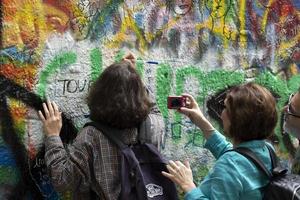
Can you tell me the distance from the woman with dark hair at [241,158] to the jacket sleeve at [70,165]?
0.43 metres

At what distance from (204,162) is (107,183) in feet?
4.26

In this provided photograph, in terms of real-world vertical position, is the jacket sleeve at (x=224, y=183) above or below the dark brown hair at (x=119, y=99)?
below

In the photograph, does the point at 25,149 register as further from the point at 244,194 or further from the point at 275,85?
the point at 275,85

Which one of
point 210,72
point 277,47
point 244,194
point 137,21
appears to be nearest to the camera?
point 244,194

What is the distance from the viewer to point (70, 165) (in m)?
2.83

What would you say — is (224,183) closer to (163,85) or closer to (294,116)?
(294,116)

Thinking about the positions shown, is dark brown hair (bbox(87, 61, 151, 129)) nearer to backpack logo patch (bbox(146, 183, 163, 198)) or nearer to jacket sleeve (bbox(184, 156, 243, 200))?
backpack logo patch (bbox(146, 183, 163, 198))

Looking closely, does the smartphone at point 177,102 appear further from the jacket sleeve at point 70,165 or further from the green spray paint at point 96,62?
the jacket sleeve at point 70,165

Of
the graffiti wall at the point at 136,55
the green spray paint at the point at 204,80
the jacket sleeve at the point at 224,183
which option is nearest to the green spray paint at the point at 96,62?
the graffiti wall at the point at 136,55

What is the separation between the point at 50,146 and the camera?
2.92 metres

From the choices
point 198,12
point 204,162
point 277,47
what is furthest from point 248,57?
point 204,162

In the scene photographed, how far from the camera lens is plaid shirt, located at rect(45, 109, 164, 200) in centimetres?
284

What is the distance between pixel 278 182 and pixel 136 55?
1.42 metres

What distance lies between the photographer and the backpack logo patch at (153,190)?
295 centimetres
